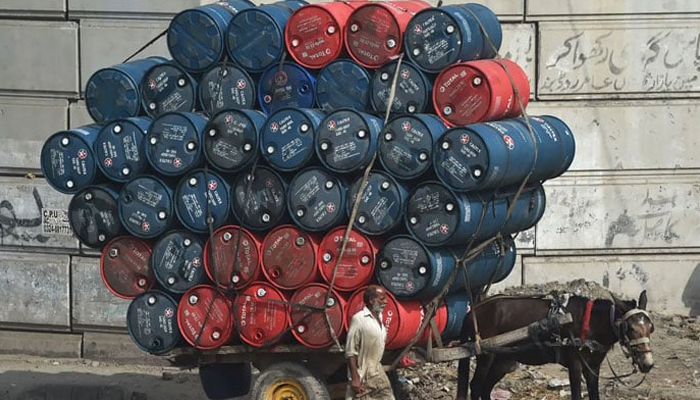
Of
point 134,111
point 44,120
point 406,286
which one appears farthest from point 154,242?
point 44,120

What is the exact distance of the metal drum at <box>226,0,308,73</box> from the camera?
8625 mm

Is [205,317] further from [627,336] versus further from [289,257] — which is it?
[627,336]

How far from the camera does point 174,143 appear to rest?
8.45m

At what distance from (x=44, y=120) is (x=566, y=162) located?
516 centimetres

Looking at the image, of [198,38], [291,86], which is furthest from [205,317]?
[198,38]

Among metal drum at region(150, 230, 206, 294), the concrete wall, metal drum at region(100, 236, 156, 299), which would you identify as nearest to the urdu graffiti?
the concrete wall

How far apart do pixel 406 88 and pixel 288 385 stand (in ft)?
7.13

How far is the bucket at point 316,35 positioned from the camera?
858 cm

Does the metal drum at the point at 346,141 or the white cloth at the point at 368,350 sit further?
the metal drum at the point at 346,141

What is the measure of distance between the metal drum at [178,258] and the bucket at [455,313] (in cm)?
174

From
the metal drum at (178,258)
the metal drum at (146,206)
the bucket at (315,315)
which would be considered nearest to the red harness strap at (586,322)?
the bucket at (315,315)

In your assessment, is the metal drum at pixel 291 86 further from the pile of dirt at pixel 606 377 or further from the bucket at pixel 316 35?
the pile of dirt at pixel 606 377

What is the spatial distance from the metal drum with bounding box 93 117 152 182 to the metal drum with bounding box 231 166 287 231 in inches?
27.4

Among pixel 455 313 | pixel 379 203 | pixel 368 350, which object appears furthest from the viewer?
pixel 455 313
